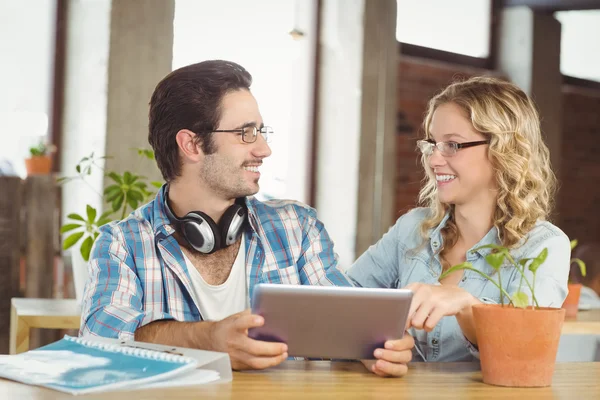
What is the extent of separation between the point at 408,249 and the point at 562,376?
29.8 inches

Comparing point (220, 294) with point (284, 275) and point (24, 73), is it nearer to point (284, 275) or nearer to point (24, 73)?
point (284, 275)

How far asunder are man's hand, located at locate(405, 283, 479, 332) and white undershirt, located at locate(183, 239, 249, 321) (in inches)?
23.9

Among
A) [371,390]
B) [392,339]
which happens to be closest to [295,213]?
[392,339]

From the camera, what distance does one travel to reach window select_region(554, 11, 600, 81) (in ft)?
25.9

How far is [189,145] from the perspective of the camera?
2.34 metres

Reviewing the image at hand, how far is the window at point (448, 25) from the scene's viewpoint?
22.5ft

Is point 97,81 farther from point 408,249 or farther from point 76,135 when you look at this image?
point 408,249

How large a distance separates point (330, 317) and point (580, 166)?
23.5ft

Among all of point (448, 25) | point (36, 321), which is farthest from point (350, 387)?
point (448, 25)

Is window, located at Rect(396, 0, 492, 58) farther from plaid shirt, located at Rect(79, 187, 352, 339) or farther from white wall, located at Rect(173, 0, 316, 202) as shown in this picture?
plaid shirt, located at Rect(79, 187, 352, 339)

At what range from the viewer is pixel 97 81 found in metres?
4.96

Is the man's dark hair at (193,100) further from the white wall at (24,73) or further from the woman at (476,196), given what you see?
the white wall at (24,73)

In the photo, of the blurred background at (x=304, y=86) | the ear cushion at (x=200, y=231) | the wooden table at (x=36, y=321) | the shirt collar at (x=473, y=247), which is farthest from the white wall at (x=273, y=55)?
the ear cushion at (x=200, y=231)

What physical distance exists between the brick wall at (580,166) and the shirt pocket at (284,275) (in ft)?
20.3
